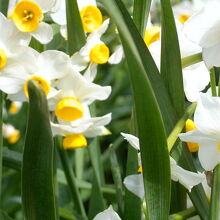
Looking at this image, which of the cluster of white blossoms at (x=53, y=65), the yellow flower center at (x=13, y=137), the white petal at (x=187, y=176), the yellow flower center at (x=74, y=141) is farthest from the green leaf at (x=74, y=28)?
the yellow flower center at (x=13, y=137)

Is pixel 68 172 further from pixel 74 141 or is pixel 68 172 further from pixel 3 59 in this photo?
pixel 3 59

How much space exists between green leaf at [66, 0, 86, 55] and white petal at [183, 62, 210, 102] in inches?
5.8

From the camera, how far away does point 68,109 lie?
2.49 feet

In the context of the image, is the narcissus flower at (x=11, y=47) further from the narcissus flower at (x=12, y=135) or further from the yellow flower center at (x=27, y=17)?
the narcissus flower at (x=12, y=135)

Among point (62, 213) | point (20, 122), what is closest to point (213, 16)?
point (62, 213)

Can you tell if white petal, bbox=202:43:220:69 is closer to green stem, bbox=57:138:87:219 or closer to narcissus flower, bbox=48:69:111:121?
narcissus flower, bbox=48:69:111:121

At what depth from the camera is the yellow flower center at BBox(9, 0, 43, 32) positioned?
2.33 feet

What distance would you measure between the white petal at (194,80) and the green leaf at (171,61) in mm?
46

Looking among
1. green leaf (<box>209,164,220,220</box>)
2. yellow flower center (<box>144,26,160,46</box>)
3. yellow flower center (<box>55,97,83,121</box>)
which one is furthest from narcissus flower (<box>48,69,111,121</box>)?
green leaf (<box>209,164,220,220</box>)

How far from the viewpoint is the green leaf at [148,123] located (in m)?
0.56

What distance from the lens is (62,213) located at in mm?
1046

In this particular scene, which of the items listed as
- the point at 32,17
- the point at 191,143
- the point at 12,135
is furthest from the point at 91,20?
the point at 12,135

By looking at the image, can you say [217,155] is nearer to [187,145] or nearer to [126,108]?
[187,145]

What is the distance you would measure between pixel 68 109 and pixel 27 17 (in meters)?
0.13
